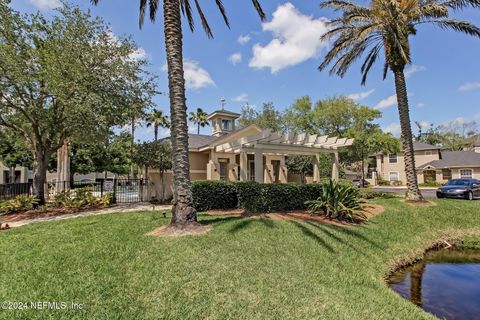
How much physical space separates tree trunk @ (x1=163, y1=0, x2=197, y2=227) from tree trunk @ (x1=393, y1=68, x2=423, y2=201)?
12.6m

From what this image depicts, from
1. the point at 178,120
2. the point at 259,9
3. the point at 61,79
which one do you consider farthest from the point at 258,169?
the point at 61,79

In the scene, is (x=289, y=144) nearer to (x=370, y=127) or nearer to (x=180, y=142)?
(x=180, y=142)

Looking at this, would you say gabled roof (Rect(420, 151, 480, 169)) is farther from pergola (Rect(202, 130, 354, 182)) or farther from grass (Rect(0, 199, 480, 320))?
grass (Rect(0, 199, 480, 320))

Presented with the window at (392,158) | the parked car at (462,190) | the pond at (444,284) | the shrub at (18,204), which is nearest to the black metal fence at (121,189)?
the shrub at (18,204)

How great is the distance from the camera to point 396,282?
23.4 feet

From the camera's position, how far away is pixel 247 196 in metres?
11.7

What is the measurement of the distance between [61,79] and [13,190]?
981 centimetres

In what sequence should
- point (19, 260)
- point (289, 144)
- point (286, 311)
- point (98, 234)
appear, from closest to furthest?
point (286, 311)
point (19, 260)
point (98, 234)
point (289, 144)

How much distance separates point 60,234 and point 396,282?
962 centimetres

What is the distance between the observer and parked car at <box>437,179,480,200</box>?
19016mm

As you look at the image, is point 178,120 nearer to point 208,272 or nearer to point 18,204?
point 208,272

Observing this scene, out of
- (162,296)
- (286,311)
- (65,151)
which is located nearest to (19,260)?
(162,296)

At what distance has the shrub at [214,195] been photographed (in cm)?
1166

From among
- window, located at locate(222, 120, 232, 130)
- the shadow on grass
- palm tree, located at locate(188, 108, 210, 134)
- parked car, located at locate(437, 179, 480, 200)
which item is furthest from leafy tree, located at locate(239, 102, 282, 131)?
the shadow on grass
